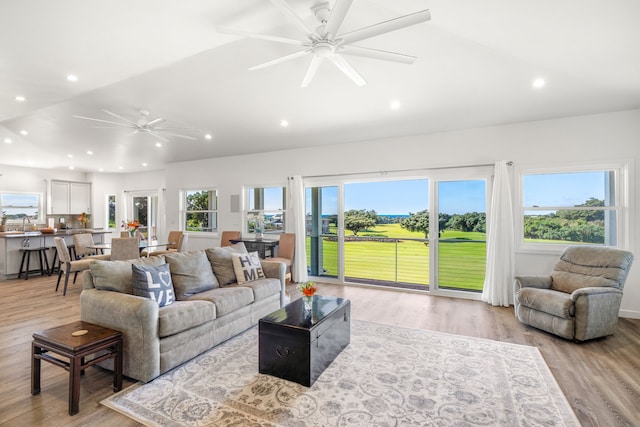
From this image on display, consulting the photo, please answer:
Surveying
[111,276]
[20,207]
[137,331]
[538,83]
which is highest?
[538,83]

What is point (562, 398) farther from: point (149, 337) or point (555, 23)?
point (149, 337)

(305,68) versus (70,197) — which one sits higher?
(305,68)

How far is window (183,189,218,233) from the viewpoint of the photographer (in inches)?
308

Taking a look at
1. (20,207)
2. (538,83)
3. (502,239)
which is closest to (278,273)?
(502,239)

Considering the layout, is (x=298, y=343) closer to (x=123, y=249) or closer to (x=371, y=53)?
(x=371, y=53)

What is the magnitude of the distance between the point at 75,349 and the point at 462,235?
516 cm

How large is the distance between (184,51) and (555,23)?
11.8 ft

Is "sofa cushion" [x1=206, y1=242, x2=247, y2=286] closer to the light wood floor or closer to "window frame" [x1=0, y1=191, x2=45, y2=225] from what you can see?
the light wood floor

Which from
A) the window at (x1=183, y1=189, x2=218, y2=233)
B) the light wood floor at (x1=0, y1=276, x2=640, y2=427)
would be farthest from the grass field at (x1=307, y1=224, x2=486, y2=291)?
the window at (x1=183, y1=189, x2=218, y2=233)

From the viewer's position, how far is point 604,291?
3350 mm

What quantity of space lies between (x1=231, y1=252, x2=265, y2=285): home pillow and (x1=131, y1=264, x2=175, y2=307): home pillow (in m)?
0.96

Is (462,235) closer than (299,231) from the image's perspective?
Yes

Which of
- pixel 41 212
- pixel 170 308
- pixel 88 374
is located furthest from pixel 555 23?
pixel 41 212

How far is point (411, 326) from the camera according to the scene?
3814mm
